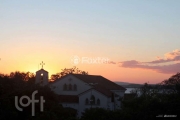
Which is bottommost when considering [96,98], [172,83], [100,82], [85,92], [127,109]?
[127,109]

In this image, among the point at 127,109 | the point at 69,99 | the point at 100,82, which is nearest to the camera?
the point at 127,109

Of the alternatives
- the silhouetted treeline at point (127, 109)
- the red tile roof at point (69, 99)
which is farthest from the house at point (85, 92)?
the silhouetted treeline at point (127, 109)

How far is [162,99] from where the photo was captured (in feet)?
61.1

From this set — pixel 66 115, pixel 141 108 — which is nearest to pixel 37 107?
pixel 66 115

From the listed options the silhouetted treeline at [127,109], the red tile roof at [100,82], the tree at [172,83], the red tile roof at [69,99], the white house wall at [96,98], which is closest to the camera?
the silhouetted treeline at [127,109]

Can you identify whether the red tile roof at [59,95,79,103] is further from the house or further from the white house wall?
the white house wall

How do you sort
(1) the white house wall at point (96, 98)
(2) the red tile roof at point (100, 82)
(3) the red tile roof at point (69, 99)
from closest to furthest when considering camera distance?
(1) the white house wall at point (96, 98) < (3) the red tile roof at point (69, 99) < (2) the red tile roof at point (100, 82)

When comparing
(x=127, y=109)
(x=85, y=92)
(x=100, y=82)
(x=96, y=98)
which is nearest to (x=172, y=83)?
(x=127, y=109)

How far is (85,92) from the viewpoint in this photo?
145 ft

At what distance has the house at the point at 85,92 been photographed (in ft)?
143

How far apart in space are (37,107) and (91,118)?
4.66 metres

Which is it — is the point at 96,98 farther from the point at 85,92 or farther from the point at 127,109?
the point at 127,109

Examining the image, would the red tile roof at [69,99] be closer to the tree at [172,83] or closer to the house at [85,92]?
the house at [85,92]

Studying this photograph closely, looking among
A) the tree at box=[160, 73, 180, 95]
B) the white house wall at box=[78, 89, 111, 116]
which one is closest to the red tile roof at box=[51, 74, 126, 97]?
the white house wall at box=[78, 89, 111, 116]
